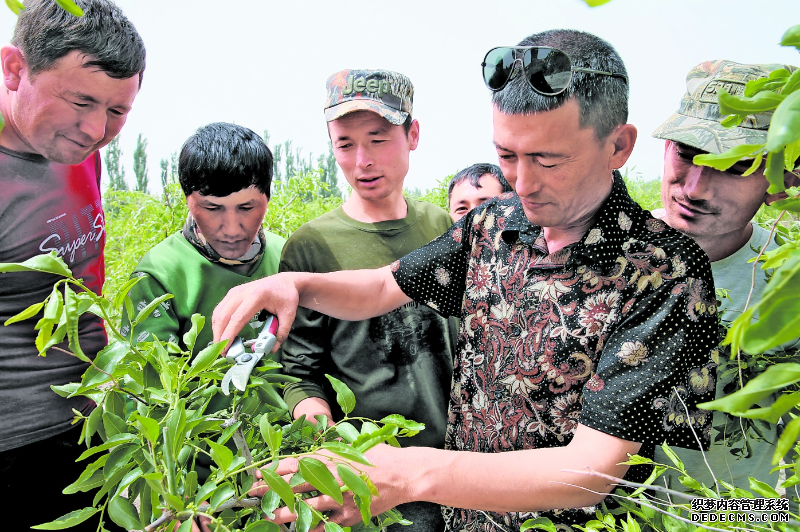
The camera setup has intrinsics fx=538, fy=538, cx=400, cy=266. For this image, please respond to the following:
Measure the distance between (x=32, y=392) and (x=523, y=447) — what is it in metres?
1.42

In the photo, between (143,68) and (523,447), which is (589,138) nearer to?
(523,447)

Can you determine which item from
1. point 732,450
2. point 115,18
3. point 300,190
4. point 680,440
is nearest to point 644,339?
point 680,440

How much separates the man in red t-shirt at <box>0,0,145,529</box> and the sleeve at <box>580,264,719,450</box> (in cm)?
152

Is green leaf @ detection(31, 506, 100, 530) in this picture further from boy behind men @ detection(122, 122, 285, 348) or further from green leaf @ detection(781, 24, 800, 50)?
green leaf @ detection(781, 24, 800, 50)

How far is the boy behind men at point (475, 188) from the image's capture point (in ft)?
9.12

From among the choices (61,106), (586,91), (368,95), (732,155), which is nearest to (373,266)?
(368,95)

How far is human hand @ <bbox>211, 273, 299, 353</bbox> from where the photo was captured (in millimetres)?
1259

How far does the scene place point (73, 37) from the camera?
1465mm

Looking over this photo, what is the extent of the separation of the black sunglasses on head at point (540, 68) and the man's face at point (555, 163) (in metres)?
0.05

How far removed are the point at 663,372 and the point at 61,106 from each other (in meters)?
1.66

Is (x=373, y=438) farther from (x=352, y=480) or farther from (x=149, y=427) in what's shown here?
(x=149, y=427)

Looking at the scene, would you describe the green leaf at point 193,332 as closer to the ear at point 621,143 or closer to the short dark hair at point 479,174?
the ear at point 621,143

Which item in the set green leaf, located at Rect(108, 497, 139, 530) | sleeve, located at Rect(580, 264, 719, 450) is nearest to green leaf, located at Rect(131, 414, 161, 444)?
green leaf, located at Rect(108, 497, 139, 530)

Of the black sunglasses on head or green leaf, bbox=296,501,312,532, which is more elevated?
the black sunglasses on head
